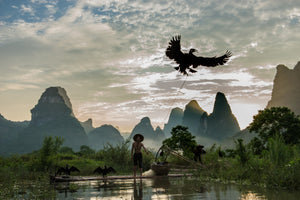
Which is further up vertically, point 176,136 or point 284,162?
point 176,136

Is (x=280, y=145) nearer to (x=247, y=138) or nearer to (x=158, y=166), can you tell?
(x=158, y=166)

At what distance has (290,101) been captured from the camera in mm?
134625

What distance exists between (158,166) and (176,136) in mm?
A: 10630

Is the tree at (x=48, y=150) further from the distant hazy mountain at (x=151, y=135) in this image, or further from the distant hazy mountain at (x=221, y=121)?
the distant hazy mountain at (x=151, y=135)

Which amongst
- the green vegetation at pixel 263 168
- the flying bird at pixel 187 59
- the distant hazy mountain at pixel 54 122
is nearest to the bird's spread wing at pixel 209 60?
the flying bird at pixel 187 59

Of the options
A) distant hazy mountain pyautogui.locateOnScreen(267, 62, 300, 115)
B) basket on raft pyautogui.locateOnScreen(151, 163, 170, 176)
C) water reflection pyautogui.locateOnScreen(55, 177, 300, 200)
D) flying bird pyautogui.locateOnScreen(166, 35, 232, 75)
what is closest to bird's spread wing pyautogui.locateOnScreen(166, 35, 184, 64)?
flying bird pyautogui.locateOnScreen(166, 35, 232, 75)

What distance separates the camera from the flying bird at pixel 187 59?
850 cm

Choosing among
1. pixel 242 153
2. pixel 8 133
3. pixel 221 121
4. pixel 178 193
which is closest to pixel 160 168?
pixel 242 153

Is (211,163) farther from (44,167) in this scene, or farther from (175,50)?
(44,167)

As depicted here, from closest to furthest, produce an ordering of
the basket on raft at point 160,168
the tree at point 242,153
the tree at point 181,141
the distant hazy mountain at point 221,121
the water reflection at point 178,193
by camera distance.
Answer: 1. the water reflection at point 178,193
2. the tree at point 242,153
3. the basket on raft at point 160,168
4. the tree at point 181,141
5. the distant hazy mountain at point 221,121

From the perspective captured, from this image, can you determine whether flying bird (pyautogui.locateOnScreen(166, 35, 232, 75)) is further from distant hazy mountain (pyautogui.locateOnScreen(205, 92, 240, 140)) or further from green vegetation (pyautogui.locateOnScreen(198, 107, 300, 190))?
distant hazy mountain (pyautogui.locateOnScreen(205, 92, 240, 140))

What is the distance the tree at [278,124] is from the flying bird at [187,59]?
68.3 feet

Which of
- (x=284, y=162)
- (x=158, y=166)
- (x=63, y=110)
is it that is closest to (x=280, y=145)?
(x=284, y=162)

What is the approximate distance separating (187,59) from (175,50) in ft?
1.60
